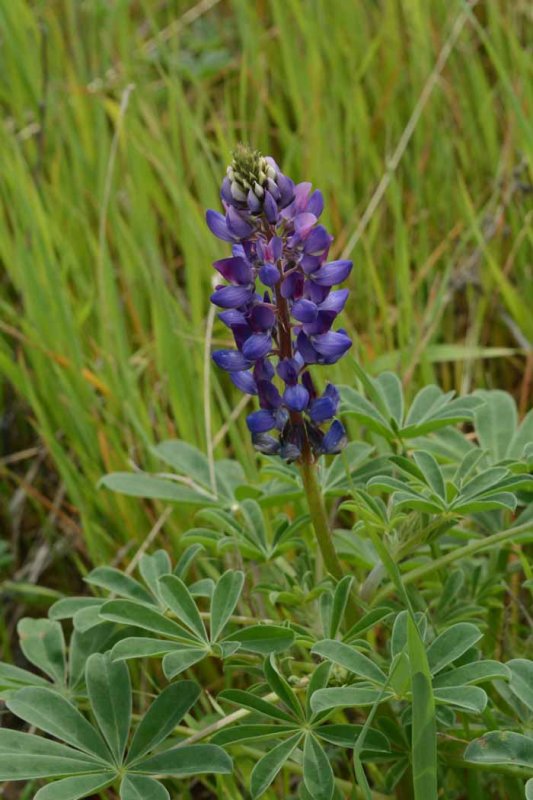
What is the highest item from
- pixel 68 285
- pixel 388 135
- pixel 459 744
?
pixel 388 135

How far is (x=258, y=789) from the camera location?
1307 millimetres

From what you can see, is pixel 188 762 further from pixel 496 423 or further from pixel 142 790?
pixel 496 423

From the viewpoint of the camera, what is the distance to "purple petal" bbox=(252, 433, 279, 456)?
1.54 metres

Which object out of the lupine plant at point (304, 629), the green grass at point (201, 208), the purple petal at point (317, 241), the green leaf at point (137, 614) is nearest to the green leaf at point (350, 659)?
the lupine plant at point (304, 629)

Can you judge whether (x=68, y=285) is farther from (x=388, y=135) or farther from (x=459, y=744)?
(x=459, y=744)

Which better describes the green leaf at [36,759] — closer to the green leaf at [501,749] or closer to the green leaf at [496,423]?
the green leaf at [501,749]

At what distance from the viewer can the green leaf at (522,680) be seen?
1.38 metres

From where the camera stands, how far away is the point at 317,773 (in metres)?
1.33

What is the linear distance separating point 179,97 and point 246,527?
1.45 meters

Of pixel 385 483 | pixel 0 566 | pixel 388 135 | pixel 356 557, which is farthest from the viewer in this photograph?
pixel 388 135

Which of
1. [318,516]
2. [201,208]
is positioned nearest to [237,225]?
[318,516]

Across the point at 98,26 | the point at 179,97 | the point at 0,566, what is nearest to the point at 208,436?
the point at 0,566

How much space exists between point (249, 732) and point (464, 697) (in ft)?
0.98

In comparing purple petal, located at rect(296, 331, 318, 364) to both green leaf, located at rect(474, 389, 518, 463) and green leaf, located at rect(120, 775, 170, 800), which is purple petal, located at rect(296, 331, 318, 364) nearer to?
green leaf, located at rect(474, 389, 518, 463)
